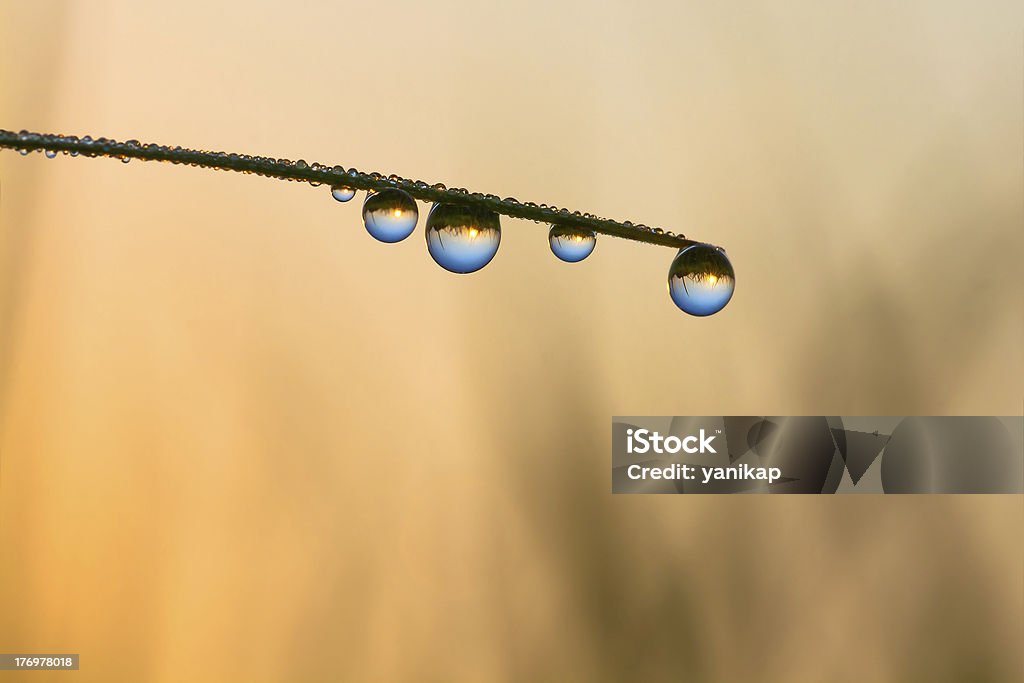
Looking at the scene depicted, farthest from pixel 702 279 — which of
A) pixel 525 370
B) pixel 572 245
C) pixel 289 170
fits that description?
pixel 525 370

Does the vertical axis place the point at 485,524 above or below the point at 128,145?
below

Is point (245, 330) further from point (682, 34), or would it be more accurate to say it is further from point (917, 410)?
point (917, 410)

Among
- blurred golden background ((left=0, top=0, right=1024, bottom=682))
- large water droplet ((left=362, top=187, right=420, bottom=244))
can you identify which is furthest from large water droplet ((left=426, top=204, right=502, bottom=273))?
blurred golden background ((left=0, top=0, right=1024, bottom=682))

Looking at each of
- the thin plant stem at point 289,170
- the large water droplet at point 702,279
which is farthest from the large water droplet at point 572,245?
the thin plant stem at point 289,170

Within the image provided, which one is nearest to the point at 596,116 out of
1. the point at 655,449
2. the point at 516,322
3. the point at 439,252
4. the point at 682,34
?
the point at 682,34

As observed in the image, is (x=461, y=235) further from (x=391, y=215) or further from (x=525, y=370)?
(x=525, y=370)

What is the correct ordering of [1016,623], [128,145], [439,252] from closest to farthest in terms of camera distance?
1. [128,145]
2. [439,252]
3. [1016,623]

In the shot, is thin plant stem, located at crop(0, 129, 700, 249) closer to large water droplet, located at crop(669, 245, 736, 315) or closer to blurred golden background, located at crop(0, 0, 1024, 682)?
large water droplet, located at crop(669, 245, 736, 315)

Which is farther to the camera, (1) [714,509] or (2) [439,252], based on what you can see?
(1) [714,509]
